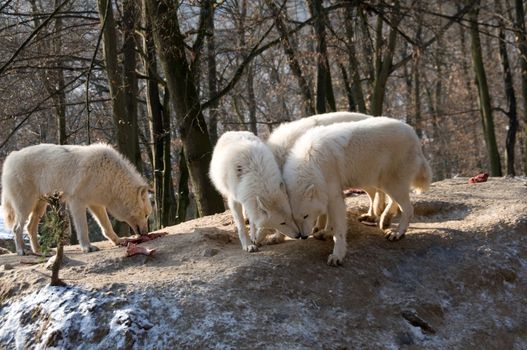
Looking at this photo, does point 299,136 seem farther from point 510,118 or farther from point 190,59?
point 510,118

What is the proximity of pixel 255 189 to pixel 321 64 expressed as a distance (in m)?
7.36

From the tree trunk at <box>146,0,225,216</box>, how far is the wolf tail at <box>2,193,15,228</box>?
3580 mm

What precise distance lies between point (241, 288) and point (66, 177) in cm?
370

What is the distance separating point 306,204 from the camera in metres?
6.71

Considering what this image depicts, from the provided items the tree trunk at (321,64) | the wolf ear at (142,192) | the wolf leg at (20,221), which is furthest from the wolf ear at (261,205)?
the tree trunk at (321,64)

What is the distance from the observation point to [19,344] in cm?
505

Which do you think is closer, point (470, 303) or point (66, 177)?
point (470, 303)

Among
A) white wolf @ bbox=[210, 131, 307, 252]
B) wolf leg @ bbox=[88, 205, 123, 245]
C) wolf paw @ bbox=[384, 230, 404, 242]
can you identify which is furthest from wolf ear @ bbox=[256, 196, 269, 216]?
wolf leg @ bbox=[88, 205, 123, 245]

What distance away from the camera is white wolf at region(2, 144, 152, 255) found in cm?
798

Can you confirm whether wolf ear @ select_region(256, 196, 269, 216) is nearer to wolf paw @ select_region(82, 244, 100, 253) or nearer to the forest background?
wolf paw @ select_region(82, 244, 100, 253)

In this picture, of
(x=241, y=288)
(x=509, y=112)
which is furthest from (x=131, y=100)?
(x=509, y=112)

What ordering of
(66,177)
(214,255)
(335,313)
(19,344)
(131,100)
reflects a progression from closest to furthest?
(19,344)
(335,313)
(214,255)
(66,177)
(131,100)

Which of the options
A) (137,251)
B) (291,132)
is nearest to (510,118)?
(291,132)

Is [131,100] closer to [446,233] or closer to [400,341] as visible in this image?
[446,233]
